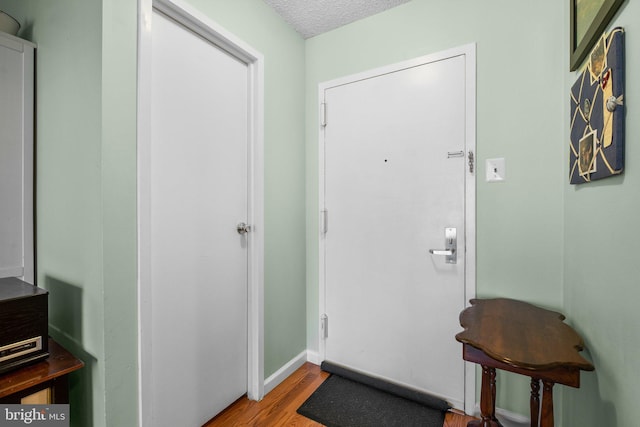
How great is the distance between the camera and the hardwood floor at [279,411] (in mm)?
1611

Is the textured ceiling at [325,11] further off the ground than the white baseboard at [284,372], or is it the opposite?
the textured ceiling at [325,11]

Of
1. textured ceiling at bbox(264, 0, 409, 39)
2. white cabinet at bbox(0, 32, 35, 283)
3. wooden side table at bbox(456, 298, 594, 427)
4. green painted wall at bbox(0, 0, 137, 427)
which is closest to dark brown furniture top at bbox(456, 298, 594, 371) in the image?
wooden side table at bbox(456, 298, 594, 427)

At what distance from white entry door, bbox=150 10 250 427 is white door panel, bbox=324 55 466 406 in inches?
26.7

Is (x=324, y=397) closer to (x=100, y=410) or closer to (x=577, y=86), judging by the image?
(x=100, y=410)

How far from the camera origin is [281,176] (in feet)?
6.56

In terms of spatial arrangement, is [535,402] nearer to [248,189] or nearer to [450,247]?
[450,247]

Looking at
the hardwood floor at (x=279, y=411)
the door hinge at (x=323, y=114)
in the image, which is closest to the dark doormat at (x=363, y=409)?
the hardwood floor at (x=279, y=411)

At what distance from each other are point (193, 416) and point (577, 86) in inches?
91.6

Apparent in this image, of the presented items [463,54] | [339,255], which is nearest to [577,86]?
[463,54]

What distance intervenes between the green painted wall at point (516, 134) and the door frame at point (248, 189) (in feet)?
3.56

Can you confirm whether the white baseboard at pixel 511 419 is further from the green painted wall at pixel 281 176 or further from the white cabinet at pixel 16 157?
the white cabinet at pixel 16 157

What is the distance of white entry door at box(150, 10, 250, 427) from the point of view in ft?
4.38

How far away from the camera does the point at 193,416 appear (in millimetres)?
1512

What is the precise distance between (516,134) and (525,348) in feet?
3.54
